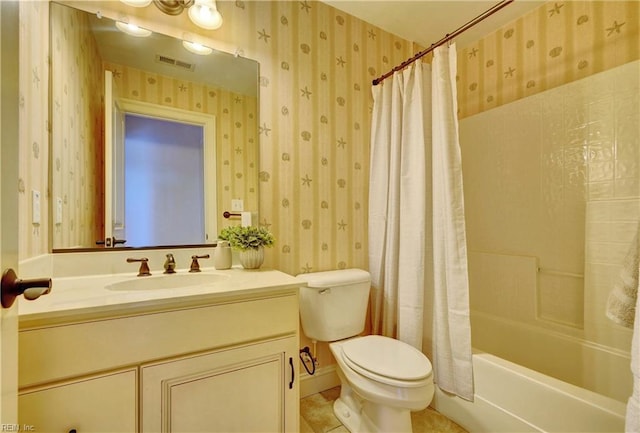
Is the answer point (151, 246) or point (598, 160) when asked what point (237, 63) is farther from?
point (598, 160)

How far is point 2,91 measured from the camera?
47 centimetres

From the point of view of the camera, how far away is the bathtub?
1.07 metres

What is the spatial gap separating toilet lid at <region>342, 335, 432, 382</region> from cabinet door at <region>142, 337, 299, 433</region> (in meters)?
0.32

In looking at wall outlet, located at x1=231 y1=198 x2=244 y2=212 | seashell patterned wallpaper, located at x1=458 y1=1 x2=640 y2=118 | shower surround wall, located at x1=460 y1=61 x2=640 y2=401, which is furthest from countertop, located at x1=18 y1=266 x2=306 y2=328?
seashell patterned wallpaper, located at x1=458 y1=1 x2=640 y2=118

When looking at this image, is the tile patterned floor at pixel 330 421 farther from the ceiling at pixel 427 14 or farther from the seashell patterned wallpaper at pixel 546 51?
the ceiling at pixel 427 14

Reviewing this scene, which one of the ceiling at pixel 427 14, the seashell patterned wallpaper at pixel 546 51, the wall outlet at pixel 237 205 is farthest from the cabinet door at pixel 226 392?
the seashell patterned wallpaper at pixel 546 51

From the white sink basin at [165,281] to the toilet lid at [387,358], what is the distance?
2.29 feet

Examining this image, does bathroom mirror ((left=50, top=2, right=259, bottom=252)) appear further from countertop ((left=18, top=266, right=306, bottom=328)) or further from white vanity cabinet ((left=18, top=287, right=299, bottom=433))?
white vanity cabinet ((left=18, top=287, right=299, bottom=433))

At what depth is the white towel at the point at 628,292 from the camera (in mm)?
957

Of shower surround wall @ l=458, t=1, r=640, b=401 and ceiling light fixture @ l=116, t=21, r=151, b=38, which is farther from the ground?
ceiling light fixture @ l=116, t=21, r=151, b=38

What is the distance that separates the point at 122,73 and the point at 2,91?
108 centimetres

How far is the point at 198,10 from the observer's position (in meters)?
1.42

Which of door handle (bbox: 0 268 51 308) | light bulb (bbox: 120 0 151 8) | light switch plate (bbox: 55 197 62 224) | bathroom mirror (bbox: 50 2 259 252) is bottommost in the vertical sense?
door handle (bbox: 0 268 51 308)

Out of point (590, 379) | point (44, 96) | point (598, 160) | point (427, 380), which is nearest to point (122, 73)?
point (44, 96)
